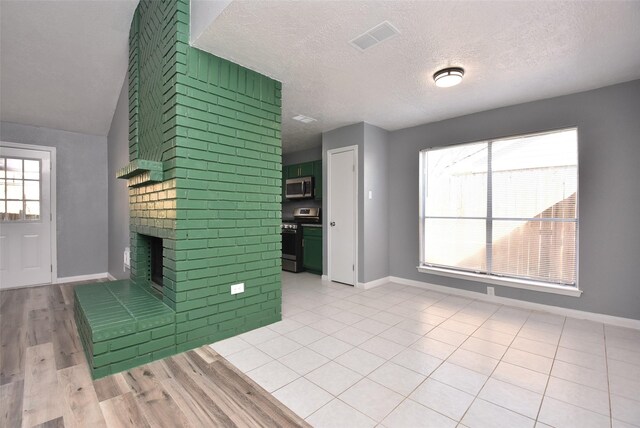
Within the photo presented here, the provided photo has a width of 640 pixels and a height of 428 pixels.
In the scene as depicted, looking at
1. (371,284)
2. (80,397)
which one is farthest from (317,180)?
(80,397)

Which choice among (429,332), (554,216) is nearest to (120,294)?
(429,332)

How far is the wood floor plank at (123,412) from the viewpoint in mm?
1534

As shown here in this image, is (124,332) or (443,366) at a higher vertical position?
(124,332)

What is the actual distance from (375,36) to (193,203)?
1.99m

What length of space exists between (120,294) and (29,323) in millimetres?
1166

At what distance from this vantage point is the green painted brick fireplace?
2262 mm

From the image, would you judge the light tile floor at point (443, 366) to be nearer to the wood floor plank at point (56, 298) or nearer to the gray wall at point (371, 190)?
the gray wall at point (371, 190)

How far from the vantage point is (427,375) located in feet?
6.70

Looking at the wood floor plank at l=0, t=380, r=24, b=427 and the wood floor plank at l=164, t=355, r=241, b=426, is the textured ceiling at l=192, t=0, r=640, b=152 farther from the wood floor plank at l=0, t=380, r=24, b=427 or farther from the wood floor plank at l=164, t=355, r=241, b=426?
the wood floor plank at l=0, t=380, r=24, b=427

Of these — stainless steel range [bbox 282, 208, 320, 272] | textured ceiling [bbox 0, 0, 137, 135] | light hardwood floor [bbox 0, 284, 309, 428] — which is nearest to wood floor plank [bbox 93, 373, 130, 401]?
light hardwood floor [bbox 0, 284, 309, 428]

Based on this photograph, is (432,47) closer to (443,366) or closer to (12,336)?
(443,366)

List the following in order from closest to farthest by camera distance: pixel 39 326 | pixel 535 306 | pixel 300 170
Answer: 1. pixel 39 326
2. pixel 535 306
3. pixel 300 170

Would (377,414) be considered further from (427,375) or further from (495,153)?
(495,153)

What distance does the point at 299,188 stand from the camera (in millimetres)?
6074
